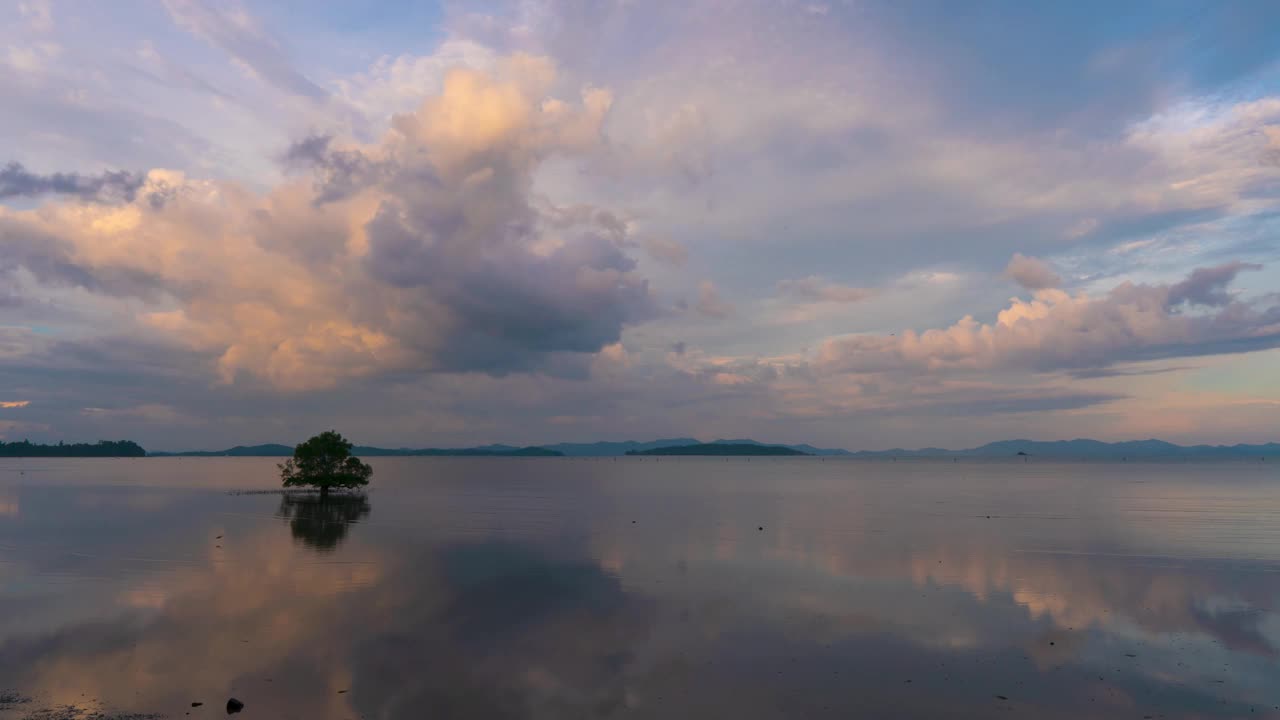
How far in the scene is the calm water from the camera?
24.0m

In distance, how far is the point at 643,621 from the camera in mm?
34094

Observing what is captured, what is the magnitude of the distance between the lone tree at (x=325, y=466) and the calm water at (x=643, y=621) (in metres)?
43.3

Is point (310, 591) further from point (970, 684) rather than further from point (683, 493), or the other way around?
point (683, 493)

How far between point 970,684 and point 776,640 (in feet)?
25.8

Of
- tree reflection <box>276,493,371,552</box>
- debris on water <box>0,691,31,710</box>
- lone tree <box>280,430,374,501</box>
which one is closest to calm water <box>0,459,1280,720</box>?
debris on water <box>0,691,31,710</box>

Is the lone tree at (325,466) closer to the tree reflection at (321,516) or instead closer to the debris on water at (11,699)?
the tree reflection at (321,516)

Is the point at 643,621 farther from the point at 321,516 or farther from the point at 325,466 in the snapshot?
the point at 325,466

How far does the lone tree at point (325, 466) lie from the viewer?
115 meters

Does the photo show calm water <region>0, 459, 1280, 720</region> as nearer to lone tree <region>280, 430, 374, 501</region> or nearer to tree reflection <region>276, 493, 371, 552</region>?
tree reflection <region>276, 493, 371, 552</region>

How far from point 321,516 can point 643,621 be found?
6247cm

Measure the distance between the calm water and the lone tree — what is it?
43287mm

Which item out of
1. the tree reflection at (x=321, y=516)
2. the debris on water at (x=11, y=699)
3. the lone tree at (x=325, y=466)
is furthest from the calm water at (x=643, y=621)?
the lone tree at (x=325, y=466)

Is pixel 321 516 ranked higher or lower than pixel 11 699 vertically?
higher

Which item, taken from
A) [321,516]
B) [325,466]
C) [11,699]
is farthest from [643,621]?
[325,466]
